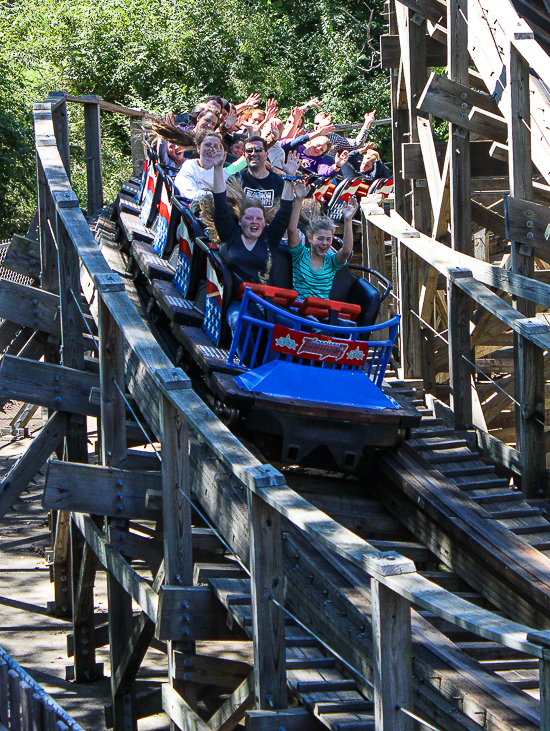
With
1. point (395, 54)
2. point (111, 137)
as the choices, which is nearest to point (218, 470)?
point (395, 54)

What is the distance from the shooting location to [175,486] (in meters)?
3.64

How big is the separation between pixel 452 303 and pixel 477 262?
31cm

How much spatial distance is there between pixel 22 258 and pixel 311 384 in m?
3.10

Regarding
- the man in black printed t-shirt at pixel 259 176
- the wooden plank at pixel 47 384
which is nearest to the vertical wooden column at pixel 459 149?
the man in black printed t-shirt at pixel 259 176

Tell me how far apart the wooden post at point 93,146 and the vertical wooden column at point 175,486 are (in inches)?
257

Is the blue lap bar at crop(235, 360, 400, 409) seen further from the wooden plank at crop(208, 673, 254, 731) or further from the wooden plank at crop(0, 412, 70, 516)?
the wooden plank at crop(208, 673, 254, 731)

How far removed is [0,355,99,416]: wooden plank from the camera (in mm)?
5172

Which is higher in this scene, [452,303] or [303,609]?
[452,303]

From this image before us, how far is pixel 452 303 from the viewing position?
5863mm

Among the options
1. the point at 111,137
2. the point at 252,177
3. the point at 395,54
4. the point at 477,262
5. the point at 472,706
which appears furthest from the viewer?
the point at 111,137

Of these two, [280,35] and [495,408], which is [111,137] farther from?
[495,408]

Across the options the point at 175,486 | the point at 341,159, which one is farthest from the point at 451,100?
the point at 341,159

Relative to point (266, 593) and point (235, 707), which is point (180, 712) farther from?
point (266, 593)

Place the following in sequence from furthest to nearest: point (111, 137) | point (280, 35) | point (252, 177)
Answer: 1. point (280, 35)
2. point (111, 137)
3. point (252, 177)
